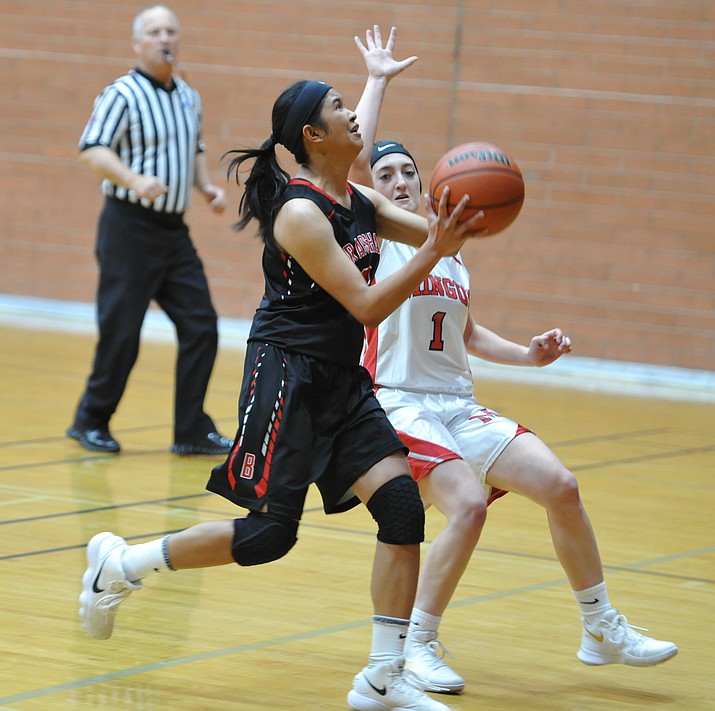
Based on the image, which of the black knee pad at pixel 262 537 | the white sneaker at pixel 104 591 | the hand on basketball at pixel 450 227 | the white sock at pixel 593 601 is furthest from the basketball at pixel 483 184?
the white sneaker at pixel 104 591

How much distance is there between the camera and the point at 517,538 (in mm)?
5051

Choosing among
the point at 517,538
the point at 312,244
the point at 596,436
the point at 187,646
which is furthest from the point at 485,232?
the point at 596,436

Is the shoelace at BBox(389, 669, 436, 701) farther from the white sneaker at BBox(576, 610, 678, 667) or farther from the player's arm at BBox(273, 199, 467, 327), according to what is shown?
the player's arm at BBox(273, 199, 467, 327)

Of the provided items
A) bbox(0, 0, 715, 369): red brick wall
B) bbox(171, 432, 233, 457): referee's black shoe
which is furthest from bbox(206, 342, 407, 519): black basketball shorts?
bbox(0, 0, 715, 369): red brick wall

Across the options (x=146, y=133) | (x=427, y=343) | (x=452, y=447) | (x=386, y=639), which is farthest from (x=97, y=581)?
(x=146, y=133)

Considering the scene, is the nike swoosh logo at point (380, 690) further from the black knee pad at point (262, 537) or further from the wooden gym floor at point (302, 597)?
the black knee pad at point (262, 537)

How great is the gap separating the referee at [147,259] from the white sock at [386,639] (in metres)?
3.39

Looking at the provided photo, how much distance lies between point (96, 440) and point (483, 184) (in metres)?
3.60

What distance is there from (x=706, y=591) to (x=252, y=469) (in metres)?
1.81

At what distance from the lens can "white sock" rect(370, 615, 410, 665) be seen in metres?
3.03

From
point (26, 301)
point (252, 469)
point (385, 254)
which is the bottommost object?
point (26, 301)

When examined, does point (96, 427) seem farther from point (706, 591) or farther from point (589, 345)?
point (589, 345)

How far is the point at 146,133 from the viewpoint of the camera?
6.47 metres

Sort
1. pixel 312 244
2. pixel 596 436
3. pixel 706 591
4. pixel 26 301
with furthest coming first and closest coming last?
pixel 26 301 → pixel 596 436 → pixel 706 591 → pixel 312 244
